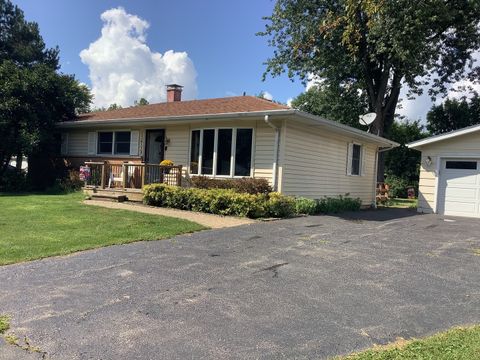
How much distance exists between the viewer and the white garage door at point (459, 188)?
15.5m

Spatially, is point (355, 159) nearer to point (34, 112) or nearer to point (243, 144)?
point (243, 144)

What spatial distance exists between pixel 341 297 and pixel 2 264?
478 cm

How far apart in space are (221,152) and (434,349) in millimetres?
10798

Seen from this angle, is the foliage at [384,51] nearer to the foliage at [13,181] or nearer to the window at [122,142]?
the window at [122,142]

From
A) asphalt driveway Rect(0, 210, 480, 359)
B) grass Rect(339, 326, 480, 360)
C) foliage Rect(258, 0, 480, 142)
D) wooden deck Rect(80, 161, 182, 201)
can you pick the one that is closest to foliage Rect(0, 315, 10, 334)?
asphalt driveway Rect(0, 210, 480, 359)

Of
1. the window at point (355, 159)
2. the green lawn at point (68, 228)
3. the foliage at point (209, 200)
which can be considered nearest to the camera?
the green lawn at point (68, 228)

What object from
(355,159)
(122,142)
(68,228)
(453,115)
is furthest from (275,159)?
(453,115)

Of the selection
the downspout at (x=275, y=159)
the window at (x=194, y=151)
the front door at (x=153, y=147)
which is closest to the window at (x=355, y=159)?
the downspout at (x=275, y=159)

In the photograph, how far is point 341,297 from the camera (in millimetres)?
5145

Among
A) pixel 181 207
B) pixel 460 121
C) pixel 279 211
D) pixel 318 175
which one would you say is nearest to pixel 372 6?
pixel 279 211

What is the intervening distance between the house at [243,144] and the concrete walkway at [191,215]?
7.89 feet

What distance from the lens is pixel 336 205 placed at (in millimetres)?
14531

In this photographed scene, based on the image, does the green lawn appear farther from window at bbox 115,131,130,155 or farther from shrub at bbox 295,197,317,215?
window at bbox 115,131,130,155

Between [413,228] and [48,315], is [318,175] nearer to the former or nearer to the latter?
[413,228]
